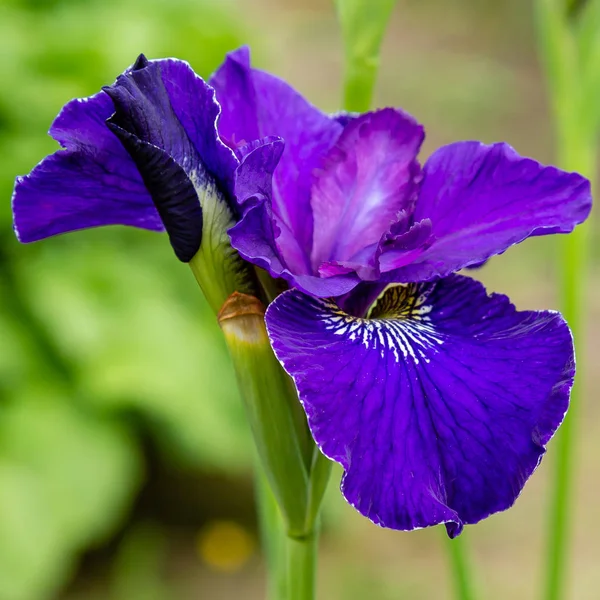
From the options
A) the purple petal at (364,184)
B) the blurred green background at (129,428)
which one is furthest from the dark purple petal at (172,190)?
the blurred green background at (129,428)

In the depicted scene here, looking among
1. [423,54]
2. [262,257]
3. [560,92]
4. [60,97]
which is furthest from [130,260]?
[423,54]

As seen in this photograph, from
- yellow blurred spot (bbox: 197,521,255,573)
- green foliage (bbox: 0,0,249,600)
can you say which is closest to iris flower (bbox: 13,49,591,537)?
green foliage (bbox: 0,0,249,600)

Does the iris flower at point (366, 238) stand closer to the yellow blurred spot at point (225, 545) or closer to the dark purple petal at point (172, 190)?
the dark purple petal at point (172, 190)

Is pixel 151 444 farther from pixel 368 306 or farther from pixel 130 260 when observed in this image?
pixel 368 306

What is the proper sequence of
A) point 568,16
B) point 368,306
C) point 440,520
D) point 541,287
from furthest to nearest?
point 541,287
point 568,16
point 368,306
point 440,520

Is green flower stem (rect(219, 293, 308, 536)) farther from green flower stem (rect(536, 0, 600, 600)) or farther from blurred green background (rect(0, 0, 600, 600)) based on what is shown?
blurred green background (rect(0, 0, 600, 600))

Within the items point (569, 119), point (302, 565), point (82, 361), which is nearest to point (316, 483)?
point (302, 565)
